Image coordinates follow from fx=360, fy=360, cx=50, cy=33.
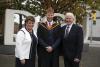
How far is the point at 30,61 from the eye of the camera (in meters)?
8.04

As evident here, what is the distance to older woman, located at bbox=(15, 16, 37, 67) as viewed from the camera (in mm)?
7766

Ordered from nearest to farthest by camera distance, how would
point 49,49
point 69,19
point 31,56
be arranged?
point 31,56
point 69,19
point 49,49

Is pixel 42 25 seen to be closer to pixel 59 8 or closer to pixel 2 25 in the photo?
pixel 59 8

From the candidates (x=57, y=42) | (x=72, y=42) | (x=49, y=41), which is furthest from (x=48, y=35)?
(x=72, y=42)

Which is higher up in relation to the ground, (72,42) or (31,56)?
(72,42)

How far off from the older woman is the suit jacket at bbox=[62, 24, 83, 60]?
843 mm

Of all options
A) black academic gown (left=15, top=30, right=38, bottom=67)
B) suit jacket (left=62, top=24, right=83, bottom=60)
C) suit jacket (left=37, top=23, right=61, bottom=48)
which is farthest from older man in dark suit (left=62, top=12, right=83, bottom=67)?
black academic gown (left=15, top=30, right=38, bottom=67)

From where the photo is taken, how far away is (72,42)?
27.8 ft

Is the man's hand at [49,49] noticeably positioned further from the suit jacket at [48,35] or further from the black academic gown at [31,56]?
the black academic gown at [31,56]

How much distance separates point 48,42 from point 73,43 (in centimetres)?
Answer: 60

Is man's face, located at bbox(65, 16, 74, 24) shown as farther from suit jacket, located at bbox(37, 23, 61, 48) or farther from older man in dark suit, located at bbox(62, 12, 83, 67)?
suit jacket, located at bbox(37, 23, 61, 48)

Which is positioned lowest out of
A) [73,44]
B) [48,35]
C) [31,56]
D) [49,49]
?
[31,56]

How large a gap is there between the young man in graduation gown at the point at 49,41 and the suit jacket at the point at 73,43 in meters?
0.22

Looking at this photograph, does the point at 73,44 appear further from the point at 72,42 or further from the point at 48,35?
the point at 48,35
